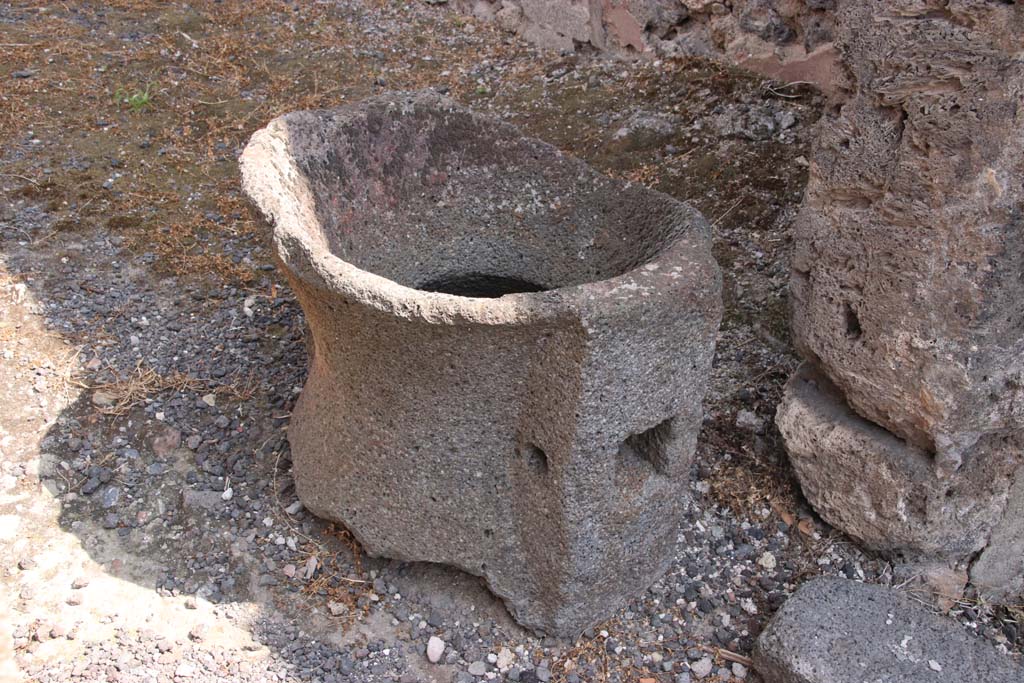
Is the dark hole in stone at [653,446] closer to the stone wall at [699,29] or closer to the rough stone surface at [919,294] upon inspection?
the rough stone surface at [919,294]

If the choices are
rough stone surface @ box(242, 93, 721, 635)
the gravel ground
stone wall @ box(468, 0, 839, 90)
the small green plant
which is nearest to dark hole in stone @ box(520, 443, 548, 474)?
rough stone surface @ box(242, 93, 721, 635)

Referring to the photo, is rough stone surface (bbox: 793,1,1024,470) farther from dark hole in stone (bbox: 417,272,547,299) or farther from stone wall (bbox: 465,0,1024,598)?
dark hole in stone (bbox: 417,272,547,299)

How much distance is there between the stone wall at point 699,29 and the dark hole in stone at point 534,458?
2.28 meters

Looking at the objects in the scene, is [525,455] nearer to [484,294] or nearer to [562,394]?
[562,394]

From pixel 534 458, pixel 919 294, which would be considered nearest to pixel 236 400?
pixel 534 458

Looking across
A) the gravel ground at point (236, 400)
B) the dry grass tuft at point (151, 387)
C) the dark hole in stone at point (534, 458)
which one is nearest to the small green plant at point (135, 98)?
the gravel ground at point (236, 400)

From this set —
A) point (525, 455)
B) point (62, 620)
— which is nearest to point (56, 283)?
point (62, 620)

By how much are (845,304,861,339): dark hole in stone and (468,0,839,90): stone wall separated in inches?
67.1

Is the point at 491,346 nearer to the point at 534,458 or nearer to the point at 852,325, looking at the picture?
the point at 534,458

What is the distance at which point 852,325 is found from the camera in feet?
8.18

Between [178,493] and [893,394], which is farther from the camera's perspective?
[178,493]

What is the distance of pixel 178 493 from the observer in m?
2.93

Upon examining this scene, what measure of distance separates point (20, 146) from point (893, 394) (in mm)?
3815

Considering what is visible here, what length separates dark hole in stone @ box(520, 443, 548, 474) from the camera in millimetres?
2357
